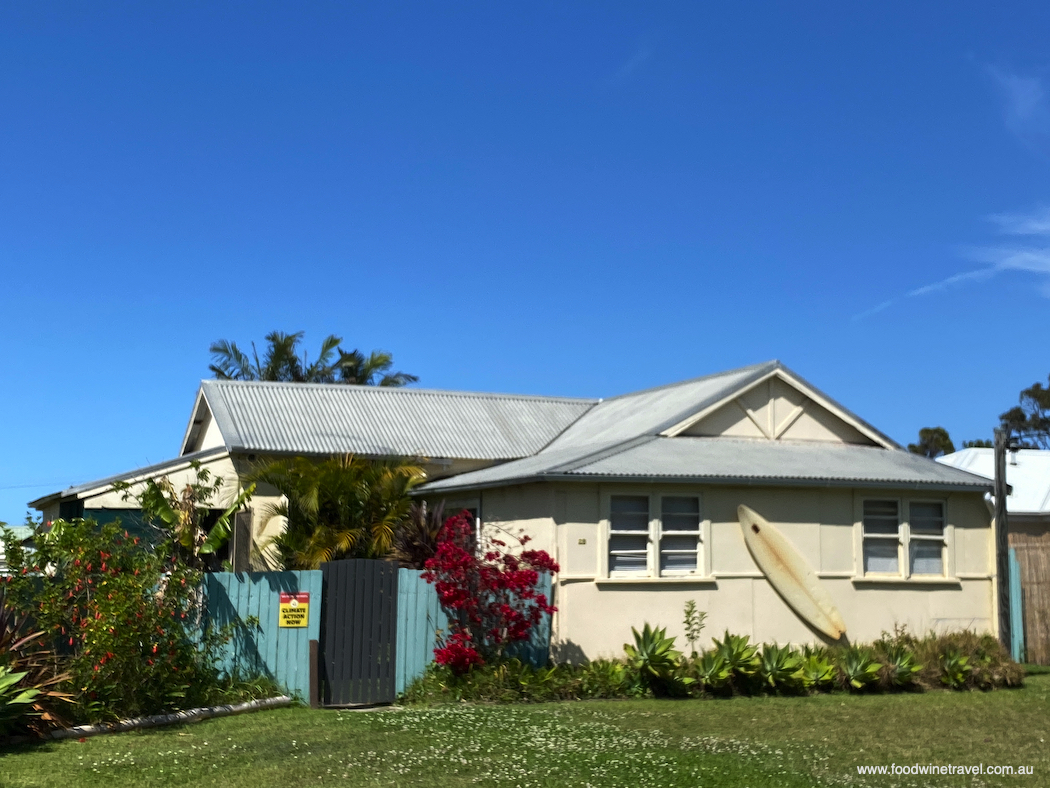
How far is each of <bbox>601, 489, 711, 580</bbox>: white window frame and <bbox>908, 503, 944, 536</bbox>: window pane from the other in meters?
3.95

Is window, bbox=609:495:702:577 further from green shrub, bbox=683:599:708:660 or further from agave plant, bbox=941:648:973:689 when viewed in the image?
agave plant, bbox=941:648:973:689

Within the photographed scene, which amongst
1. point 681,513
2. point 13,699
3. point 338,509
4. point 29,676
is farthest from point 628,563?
point 13,699

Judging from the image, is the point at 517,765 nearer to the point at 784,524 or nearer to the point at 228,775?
the point at 228,775

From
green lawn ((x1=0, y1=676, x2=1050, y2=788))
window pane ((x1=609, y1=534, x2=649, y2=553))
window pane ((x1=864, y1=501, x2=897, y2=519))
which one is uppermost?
window pane ((x1=864, y1=501, x2=897, y2=519))

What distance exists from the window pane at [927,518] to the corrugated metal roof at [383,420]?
29.2 feet

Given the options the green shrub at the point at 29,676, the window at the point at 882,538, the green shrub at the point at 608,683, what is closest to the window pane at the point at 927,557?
the window at the point at 882,538

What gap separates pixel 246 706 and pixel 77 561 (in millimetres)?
2804

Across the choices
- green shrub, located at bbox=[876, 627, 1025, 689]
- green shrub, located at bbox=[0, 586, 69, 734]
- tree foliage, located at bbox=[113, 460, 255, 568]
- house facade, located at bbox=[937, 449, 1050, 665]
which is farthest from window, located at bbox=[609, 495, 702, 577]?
green shrub, located at bbox=[0, 586, 69, 734]

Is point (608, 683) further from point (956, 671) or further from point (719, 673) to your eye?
point (956, 671)

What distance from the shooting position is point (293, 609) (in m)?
15.7

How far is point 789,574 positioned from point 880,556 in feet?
6.16

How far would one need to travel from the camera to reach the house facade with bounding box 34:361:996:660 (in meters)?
17.6

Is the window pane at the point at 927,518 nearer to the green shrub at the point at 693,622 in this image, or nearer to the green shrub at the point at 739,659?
the green shrub at the point at 693,622

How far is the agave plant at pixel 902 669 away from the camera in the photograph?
17.1m
